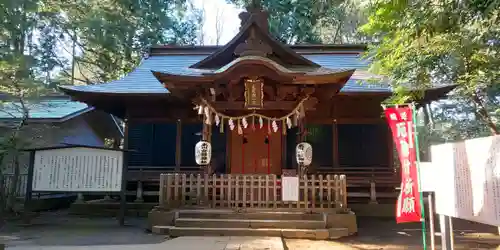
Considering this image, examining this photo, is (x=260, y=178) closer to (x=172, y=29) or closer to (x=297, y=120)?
(x=297, y=120)

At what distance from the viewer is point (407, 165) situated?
6.02m

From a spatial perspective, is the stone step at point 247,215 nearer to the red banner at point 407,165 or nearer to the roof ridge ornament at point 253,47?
the red banner at point 407,165

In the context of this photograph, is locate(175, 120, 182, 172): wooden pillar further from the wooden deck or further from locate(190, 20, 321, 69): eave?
locate(190, 20, 321, 69): eave

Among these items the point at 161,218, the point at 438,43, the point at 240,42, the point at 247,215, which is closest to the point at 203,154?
the point at 161,218

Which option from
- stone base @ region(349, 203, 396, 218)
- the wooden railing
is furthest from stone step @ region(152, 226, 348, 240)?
the wooden railing

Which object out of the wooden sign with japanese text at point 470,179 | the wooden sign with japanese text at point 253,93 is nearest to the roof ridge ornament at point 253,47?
the wooden sign with japanese text at point 253,93

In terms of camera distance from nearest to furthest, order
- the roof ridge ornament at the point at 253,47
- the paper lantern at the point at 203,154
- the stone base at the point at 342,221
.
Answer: the stone base at the point at 342,221 → the paper lantern at the point at 203,154 → the roof ridge ornament at the point at 253,47

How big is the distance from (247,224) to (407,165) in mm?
3995

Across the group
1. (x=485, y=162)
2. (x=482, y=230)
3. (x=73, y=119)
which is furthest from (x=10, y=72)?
(x=482, y=230)

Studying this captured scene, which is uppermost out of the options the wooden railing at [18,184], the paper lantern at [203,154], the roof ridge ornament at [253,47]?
the roof ridge ornament at [253,47]

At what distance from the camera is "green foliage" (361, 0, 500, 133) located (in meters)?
4.83

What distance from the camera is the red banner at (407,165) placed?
5953mm

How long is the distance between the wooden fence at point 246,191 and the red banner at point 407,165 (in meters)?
2.77

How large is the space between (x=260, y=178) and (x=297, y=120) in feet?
7.53
